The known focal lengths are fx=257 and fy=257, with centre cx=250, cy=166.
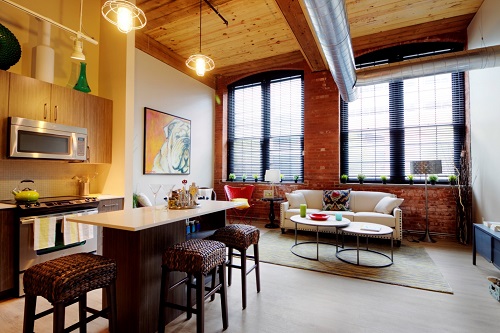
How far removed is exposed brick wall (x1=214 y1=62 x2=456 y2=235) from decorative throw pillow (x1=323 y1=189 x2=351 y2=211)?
0.43m

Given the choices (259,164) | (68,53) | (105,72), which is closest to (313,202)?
(259,164)

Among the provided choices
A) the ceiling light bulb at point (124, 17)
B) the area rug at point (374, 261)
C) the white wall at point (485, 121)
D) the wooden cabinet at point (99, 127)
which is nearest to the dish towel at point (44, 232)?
the wooden cabinet at point (99, 127)

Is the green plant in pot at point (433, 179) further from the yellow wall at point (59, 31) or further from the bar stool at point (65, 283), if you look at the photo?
the yellow wall at point (59, 31)

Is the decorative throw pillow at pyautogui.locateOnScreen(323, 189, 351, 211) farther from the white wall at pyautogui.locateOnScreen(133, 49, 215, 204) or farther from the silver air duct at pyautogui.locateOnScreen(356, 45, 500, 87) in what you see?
the white wall at pyautogui.locateOnScreen(133, 49, 215, 204)

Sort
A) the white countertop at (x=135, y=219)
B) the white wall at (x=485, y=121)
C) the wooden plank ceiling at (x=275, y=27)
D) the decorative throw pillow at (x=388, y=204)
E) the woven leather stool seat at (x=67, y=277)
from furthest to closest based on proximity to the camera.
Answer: the decorative throw pillow at (x=388, y=204) → the wooden plank ceiling at (x=275, y=27) → the white wall at (x=485, y=121) → the white countertop at (x=135, y=219) → the woven leather stool seat at (x=67, y=277)

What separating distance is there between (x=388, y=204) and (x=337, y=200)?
912 millimetres

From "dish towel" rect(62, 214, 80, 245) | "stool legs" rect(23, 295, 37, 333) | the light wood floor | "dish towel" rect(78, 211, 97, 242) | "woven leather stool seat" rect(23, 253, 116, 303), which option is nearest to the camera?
"woven leather stool seat" rect(23, 253, 116, 303)

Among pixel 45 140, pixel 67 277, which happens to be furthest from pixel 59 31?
pixel 67 277

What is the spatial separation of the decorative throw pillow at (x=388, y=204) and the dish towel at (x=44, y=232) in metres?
4.87

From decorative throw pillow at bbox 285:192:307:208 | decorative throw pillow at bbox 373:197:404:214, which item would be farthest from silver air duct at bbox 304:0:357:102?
decorative throw pillow at bbox 285:192:307:208

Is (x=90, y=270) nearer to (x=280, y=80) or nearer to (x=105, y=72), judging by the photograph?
(x=105, y=72)

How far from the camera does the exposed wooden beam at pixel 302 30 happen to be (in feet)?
11.3

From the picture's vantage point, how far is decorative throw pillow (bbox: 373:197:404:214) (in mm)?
4520

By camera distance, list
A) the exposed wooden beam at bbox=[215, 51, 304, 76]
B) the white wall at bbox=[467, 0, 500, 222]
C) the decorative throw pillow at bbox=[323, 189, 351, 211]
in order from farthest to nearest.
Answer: the exposed wooden beam at bbox=[215, 51, 304, 76] < the decorative throw pillow at bbox=[323, 189, 351, 211] < the white wall at bbox=[467, 0, 500, 222]
